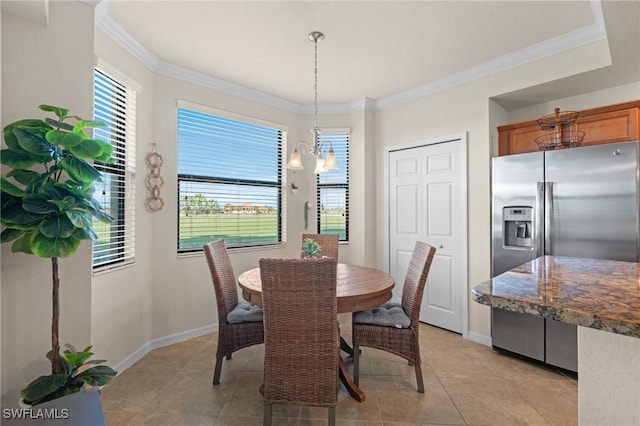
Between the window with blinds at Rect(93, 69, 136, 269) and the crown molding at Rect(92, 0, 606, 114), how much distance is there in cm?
37

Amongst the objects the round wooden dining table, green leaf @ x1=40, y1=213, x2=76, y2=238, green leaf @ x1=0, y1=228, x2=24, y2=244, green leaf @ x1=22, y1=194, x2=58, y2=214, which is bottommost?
the round wooden dining table

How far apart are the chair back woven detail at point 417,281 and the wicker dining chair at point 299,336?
29.9 inches

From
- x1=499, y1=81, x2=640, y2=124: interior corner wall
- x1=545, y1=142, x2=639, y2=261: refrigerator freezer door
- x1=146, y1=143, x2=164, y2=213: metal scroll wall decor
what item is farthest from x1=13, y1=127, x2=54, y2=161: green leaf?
x1=499, y1=81, x2=640, y2=124: interior corner wall

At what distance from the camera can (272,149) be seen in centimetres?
388

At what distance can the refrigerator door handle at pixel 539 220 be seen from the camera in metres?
2.59

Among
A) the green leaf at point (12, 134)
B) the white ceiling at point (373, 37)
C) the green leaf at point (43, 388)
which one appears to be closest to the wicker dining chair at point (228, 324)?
the green leaf at point (43, 388)

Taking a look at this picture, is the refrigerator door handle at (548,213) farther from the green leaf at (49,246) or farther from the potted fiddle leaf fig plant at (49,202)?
the green leaf at (49,246)

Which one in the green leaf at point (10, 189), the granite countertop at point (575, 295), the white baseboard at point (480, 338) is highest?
the green leaf at point (10, 189)

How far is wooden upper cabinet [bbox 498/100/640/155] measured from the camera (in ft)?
7.96

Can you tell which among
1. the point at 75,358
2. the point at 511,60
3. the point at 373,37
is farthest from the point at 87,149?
the point at 511,60

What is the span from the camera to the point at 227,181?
346cm

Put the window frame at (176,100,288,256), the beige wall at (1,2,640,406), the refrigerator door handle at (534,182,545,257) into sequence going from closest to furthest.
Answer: the beige wall at (1,2,640,406)
the refrigerator door handle at (534,182,545,257)
the window frame at (176,100,288,256)

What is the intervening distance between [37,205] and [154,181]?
1561mm

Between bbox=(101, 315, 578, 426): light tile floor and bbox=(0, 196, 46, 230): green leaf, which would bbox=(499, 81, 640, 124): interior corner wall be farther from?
bbox=(0, 196, 46, 230): green leaf
